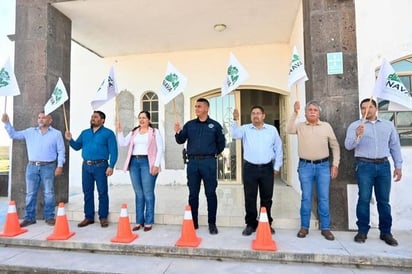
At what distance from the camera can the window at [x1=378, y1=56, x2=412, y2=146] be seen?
13.3ft

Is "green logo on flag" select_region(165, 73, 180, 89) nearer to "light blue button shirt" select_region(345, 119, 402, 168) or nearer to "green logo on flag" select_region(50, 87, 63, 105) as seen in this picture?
"green logo on flag" select_region(50, 87, 63, 105)

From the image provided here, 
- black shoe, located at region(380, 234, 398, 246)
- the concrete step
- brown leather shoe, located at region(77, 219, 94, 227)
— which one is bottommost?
black shoe, located at region(380, 234, 398, 246)

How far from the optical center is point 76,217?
4605 mm

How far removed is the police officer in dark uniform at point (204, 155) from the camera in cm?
381

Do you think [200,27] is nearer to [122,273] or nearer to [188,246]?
[188,246]

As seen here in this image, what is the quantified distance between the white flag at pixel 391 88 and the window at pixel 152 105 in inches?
203

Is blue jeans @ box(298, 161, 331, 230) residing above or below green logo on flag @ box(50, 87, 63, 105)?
below

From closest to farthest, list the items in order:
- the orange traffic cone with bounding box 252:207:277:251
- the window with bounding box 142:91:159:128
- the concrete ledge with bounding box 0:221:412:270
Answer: the concrete ledge with bounding box 0:221:412:270 < the orange traffic cone with bounding box 252:207:277:251 < the window with bounding box 142:91:159:128

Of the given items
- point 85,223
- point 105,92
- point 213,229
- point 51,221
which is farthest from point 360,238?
point 51,221

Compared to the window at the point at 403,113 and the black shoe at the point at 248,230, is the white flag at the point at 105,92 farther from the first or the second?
the window at the point at 403,113

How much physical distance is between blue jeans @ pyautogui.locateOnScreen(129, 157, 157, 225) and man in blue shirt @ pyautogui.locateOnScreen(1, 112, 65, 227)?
1202 millimetres

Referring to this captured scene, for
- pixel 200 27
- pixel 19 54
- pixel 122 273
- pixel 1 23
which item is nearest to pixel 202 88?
pixel 200 27

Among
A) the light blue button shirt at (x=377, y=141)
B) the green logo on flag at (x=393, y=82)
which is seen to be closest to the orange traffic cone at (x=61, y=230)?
the light blue button shirt at (x=377, y=141)

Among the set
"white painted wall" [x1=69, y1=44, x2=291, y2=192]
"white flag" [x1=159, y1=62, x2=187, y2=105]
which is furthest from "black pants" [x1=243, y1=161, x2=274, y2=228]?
"white painted wall" [x1=69, y1=44, x2=291, y2=192]
